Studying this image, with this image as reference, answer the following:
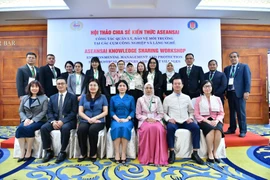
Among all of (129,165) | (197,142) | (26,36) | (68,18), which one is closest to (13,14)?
(26,36)

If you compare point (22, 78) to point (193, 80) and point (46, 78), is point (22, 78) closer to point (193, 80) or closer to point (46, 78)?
point (46, 78)

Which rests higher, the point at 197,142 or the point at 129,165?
the point at 197,142

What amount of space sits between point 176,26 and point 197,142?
304cm

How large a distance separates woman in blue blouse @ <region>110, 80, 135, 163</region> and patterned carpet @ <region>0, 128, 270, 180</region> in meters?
0.26

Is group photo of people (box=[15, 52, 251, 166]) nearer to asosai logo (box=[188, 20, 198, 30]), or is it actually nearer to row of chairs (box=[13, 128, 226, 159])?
row of chairs (box=[13, 128, 226, 159])

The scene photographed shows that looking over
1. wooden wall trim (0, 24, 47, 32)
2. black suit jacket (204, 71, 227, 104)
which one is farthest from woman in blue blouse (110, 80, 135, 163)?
wooden wall trim (0, 24, 47, 32)

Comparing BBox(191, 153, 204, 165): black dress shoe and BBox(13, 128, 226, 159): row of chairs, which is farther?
BBox(13, 128, 226, 159): row of chairs

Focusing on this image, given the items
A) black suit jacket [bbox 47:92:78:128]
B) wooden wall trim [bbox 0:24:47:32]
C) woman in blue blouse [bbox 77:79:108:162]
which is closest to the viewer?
woman in blue blouse [bbox 77:79:108:162]

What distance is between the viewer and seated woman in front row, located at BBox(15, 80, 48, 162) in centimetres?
276

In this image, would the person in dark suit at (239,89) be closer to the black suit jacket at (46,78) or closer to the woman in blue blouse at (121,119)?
the woman in blue blouse at (121,119)

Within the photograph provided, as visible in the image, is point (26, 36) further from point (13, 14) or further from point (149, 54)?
point (149, 54)

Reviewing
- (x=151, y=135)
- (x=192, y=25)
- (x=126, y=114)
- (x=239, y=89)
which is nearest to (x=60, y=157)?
(x=126, y=114)

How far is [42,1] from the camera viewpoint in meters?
4.12

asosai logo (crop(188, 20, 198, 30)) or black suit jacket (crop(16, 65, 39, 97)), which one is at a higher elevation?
asosai logo (crop(188, 20, 198, 30))
